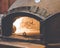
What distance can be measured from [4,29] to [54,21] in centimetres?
89

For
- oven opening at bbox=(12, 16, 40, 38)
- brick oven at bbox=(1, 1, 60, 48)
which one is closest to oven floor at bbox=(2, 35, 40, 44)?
brick oven at bbox=(1, 1, 60, 48)

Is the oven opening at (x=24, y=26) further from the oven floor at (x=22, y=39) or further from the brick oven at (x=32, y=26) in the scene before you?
the oven floor at (x=22, y=39)

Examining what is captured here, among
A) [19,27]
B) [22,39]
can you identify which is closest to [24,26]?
[19,27]

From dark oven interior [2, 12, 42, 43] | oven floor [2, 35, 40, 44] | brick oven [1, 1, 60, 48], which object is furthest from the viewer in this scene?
dark oven interior [2, 12, 42, 43]

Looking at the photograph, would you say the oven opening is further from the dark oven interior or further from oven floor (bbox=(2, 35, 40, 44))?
oven floor (bbox=(2, 35, 40, 44))

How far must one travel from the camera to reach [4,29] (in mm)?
3186

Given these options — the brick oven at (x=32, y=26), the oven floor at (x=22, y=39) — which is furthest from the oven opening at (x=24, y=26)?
the oven floor at (x=22, y=39)

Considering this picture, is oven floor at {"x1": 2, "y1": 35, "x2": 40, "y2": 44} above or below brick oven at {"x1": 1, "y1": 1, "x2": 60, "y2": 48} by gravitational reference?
below

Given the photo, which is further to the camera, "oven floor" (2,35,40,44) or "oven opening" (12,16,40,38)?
"oven opening" (12,16,40,38)

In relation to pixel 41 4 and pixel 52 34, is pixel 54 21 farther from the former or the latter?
pixel 41 4

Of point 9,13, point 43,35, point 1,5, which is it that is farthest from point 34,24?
point 1,5

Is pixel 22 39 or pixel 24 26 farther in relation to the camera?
pixel 24 26

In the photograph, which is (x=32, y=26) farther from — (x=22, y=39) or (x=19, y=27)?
(x=22, y=39)

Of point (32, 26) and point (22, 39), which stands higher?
point (32, 26)
